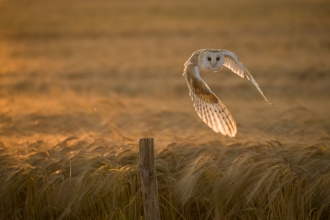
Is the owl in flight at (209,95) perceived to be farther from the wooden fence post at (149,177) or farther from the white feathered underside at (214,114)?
the wooden fence post at (149,177)

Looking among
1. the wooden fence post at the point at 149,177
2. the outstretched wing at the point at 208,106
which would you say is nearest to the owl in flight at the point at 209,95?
the outstretched wing at the point at 208,106

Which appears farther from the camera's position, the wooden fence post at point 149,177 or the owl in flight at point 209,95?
the owl in flight at point 209,95

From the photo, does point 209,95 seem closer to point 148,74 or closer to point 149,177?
point 149,177

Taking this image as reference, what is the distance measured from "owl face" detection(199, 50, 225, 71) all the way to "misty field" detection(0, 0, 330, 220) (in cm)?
88

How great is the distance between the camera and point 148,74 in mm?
18609

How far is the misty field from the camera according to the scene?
405cm

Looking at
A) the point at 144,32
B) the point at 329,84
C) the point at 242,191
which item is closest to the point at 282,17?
the point at 144,32

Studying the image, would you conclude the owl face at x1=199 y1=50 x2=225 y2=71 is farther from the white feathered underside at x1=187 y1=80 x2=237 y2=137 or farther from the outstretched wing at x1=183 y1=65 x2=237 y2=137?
the white feathered underside at x1=187 y1=80 x2=237 y2=137

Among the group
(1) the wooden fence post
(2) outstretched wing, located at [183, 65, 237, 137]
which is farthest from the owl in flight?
(1) the wooden fence post

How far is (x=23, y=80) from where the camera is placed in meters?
16.3

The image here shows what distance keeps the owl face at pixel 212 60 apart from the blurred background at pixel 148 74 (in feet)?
4.55

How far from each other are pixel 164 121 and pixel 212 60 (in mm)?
3937


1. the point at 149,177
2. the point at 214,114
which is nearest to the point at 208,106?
the point at 214,114

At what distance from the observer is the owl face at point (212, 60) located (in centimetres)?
373
